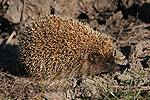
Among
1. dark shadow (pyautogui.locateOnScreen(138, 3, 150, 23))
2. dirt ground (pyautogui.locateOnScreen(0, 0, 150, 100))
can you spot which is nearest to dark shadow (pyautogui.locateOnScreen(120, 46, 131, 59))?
dirt ground (pyautogui.locateOnScreen(0, 0, 150, 100))

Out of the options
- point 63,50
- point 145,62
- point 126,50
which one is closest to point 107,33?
point 126,50

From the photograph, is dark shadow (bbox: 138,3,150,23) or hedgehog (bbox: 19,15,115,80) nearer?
hedgehog (bbox: 19,15,115,80)

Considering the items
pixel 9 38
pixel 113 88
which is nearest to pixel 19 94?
pixel 113 88

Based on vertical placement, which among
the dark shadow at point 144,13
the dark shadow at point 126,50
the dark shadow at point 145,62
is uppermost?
the dark shadow at point 144,13

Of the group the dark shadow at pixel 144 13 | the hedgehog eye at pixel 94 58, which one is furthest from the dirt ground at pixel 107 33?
the hedgehog eye at pixel 94 58

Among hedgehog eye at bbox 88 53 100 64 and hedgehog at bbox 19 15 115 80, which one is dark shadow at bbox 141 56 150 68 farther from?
hedgehog eye at bbox 88 53 100 64

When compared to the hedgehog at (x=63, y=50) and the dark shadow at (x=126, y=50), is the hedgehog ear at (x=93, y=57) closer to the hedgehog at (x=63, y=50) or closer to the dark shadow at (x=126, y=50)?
the hedgehog at (x=63, y=50)
